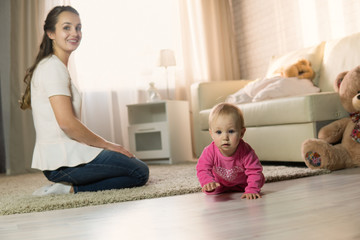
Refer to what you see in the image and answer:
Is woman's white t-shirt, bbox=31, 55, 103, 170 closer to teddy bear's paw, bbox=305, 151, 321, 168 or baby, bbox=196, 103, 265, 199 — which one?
baby, bbox=196, 103, 265, 199

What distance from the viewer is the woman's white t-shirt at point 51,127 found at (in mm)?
2074

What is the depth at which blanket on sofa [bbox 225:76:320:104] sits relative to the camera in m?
3.16

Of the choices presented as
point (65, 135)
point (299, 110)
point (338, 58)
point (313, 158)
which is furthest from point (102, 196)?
point (338, 58)

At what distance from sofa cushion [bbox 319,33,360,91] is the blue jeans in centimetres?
171

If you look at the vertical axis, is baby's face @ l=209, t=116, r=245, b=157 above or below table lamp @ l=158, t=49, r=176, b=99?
below

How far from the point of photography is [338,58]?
3.24 metres

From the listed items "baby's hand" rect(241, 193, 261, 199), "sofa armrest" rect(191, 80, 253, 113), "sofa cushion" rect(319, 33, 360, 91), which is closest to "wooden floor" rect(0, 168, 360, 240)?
"baby's hand" rect(241, 193, 261, 199)

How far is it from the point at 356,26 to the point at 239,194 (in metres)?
2.27

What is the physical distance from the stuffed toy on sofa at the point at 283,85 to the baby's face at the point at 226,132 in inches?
57.9

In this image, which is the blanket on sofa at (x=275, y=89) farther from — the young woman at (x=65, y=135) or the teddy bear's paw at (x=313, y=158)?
the young woman at (x=65, y=135)

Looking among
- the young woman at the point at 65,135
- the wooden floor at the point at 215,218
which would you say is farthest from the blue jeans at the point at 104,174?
the wooden floor at the point at 215,218

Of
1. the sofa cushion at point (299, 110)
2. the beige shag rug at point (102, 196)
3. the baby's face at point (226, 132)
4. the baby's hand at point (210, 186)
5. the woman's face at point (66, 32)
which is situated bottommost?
the beige shag rug at point (102, 196)

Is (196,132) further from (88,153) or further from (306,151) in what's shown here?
(88,153)

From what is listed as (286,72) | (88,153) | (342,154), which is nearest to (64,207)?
(88,153)
